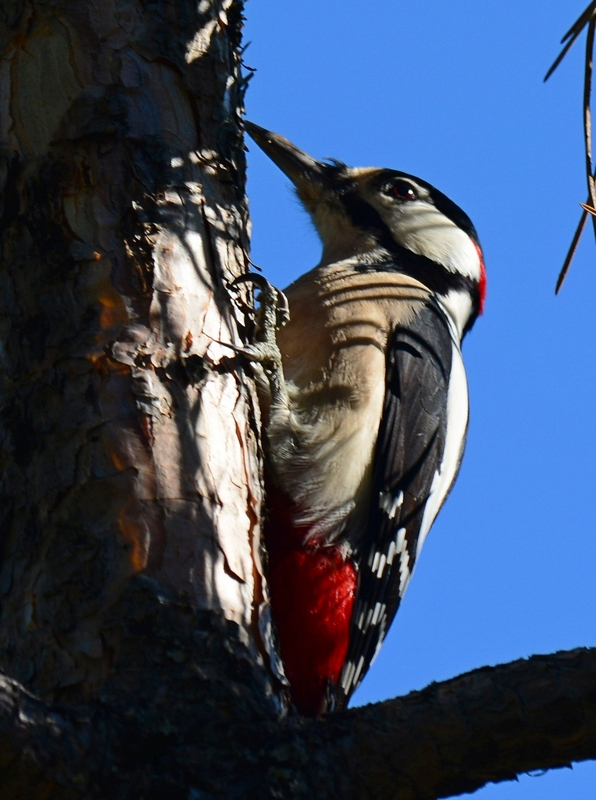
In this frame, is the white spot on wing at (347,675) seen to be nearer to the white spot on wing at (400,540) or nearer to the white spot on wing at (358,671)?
the white spot on wing at (358,671)

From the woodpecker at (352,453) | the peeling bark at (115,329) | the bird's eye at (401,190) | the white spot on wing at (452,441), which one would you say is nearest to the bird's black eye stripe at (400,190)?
the bird's eye at (401,190)

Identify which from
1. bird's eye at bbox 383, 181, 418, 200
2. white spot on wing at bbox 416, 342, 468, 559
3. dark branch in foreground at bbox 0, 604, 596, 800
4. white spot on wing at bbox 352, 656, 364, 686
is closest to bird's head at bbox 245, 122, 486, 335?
bird's eye at bbox 383, 181, 418, 200

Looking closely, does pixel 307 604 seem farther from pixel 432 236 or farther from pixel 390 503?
pixel 432 236

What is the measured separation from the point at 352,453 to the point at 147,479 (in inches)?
35.9

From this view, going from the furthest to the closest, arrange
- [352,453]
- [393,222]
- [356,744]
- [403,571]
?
1. [393,222]
2. [403,571]
3. [352,453]
4. [356,744]

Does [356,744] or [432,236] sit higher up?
[432,236]

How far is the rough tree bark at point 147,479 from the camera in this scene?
4.89ft

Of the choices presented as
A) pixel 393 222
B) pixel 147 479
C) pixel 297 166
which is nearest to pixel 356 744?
pixel 147 479

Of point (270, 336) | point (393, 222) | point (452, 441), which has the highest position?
point (393, 222)

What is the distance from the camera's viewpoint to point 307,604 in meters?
2.59

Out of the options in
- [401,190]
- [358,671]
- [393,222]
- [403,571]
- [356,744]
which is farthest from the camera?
[401,190]

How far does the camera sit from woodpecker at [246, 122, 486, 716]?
2.58 meters

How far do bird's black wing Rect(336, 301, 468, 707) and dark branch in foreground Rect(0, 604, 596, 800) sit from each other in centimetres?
115

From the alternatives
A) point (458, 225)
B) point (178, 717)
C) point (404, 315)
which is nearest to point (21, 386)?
point (178, 717)
